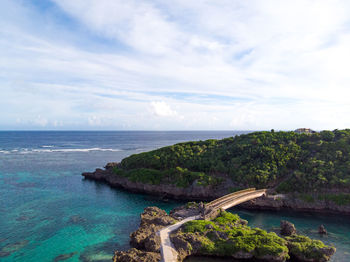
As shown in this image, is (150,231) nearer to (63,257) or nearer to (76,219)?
(63,257)

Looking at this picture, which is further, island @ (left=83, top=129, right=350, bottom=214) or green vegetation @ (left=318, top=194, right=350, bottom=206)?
island @ (left=83, top=129, right=350, bottom=214)

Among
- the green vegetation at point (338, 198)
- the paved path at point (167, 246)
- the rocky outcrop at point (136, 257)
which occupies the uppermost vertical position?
the green vegetation at point (338, 198)

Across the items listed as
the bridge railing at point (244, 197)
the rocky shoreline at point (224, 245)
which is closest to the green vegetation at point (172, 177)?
the bridge railing at point (244, 197)

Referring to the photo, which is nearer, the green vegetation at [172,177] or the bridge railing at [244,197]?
Answer: the bridge railing at [244,197]

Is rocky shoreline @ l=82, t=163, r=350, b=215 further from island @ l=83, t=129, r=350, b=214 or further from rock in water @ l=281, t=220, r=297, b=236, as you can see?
rock in water @ l=281, t=220, r=297, b=236

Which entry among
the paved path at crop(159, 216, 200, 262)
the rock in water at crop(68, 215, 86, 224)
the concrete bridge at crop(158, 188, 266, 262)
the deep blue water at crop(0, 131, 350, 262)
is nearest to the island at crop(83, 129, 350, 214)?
the concrete bridge at crop(158, 188, 266, 262)

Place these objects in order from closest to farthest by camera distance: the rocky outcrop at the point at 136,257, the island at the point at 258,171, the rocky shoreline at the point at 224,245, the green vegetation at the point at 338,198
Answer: the rocky outcrop at the point at 136,257 → the rocky shoreline at the point at 224,245 → the green vegetation at the point at 338,198 → the island at the point at 258,171

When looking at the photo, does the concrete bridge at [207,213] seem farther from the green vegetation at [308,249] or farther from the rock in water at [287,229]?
the green vegetation at [308,249]
